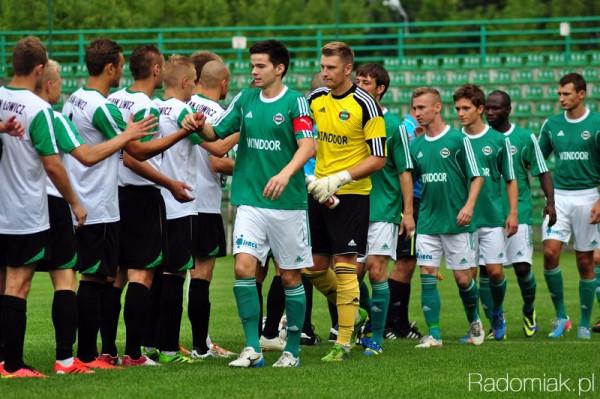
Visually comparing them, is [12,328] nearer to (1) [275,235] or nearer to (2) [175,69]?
(1) [275,235]

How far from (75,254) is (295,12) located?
115ft

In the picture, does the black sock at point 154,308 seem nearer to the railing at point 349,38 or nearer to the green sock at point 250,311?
the green sock at point 250,311

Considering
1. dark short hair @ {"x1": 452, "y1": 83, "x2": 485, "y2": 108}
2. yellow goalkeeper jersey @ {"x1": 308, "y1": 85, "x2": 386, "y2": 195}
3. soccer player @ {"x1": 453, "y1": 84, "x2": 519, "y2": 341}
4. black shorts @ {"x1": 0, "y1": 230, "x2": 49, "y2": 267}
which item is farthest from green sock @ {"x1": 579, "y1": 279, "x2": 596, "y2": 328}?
black shorts @ {"x1": 0, "y1": 230, "x2": 49, "y2": 267}

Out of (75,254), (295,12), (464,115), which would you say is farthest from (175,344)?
(295,12)

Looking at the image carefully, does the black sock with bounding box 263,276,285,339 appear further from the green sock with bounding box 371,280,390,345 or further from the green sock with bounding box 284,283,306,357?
the green sock with bounding box 284,283,306,357

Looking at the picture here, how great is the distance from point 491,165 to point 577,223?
1.28 m

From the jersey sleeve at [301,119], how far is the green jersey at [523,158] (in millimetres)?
4386

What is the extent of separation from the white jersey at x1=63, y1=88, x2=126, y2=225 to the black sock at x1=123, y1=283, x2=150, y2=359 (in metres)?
0.57

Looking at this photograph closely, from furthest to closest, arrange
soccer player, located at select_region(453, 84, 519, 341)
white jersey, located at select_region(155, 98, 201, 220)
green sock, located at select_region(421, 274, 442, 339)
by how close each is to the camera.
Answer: soccer player, located at select_region(453, 84, 519, 341), green sock, located at select_region(421, 274, 442, 339), white jersey, located at select_region(155, 98, 201, 220)

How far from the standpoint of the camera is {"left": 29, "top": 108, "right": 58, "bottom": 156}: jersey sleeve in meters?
8.45

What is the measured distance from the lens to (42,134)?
8.45 metres

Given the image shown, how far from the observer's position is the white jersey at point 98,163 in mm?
9133

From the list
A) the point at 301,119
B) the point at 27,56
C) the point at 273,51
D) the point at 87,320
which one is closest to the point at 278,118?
the point at 301,119

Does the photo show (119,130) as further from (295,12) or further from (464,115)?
(295,12)
